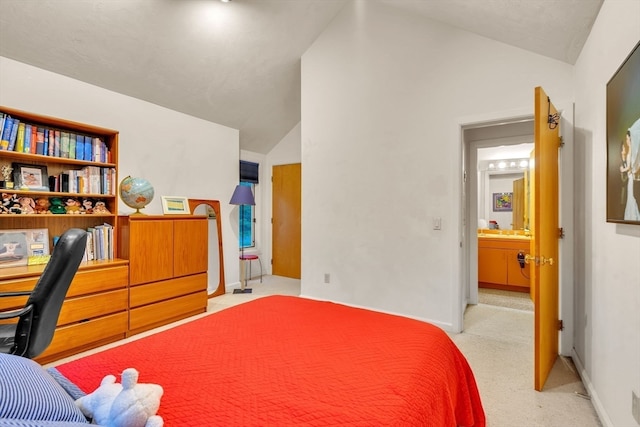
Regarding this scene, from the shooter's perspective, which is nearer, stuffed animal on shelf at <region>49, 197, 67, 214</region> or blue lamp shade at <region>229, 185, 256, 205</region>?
→ stuffed animal on shelf at <region>49, 197, 67, 214</region>

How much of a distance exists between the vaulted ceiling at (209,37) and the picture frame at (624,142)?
69cm

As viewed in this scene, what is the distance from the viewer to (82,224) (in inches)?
119

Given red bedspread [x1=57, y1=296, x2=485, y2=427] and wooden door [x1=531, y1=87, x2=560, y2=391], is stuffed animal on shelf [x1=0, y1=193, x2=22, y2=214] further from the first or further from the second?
wooden door [x1=531, y1=87, x2=560, y2=391]

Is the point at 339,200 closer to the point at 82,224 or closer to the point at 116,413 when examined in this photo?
the point at 82,224

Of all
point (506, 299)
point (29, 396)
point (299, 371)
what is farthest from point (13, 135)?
point (506, 299)

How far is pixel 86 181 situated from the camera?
9.48 feet

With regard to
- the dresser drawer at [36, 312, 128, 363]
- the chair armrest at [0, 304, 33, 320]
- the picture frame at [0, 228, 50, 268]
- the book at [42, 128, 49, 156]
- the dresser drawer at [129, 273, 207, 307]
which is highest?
the book at [42, 128, 49, 156]

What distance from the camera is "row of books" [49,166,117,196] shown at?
2.76m

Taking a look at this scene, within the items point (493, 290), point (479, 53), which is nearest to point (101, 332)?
point (479, 53)

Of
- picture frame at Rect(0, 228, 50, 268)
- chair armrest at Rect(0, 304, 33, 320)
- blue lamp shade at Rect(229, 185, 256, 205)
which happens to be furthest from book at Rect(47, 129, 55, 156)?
blue lamp shade at Rect(229, 185, 256, 205)

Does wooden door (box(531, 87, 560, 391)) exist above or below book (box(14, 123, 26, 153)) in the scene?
below

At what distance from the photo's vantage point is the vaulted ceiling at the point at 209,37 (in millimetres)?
2307

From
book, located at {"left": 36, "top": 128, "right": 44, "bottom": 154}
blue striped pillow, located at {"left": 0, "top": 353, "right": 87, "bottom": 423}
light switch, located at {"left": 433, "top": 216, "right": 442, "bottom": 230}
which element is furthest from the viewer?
light switch, located at {"left": 433, "top": 216, "right": 442, "bottom": 230}

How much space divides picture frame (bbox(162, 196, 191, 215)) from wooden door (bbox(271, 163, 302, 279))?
1.94 meters
